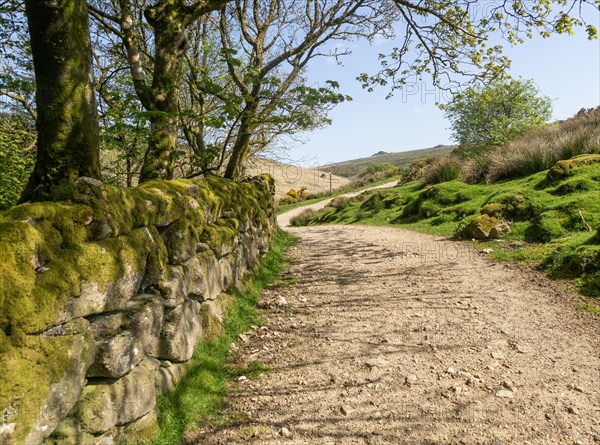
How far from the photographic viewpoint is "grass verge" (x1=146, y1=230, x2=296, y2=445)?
10.3 feet

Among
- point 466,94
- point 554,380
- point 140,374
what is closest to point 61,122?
point 140,374

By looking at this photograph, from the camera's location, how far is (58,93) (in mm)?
3238

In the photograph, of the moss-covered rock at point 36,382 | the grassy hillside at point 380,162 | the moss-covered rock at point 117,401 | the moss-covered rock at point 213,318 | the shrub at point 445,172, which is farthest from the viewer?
the grassy hillside at point 380,162

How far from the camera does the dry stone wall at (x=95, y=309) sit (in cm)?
197

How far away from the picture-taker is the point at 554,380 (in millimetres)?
3566

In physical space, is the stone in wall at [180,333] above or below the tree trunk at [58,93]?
below

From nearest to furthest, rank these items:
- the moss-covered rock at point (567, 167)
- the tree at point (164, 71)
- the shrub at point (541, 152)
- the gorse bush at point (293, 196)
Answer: the tree at point (164, 71) → the moss-covered rock at point (567, 167) → the shrub at point (541, 152) → the gorse bush at point (293, 196)

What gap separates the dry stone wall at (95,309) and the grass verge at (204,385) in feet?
0.43

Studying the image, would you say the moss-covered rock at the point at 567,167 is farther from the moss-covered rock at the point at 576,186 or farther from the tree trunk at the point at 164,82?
the tree trunk at the point at 164,82

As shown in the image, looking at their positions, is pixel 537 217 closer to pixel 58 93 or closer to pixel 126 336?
pixel 126 336

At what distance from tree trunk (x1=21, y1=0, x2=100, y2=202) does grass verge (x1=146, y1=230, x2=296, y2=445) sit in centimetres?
203

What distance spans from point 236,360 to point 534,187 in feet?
32.9

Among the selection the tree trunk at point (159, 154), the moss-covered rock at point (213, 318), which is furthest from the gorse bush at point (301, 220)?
the moss-covered rock at point (213, 318)

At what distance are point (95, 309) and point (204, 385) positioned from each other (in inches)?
64.3
